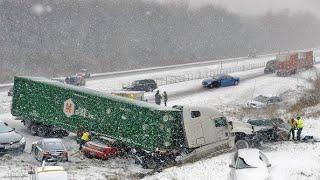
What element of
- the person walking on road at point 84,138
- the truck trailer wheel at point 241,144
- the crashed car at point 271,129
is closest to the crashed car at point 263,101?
the crashed car at point 271,129

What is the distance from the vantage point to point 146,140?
89.1 ft

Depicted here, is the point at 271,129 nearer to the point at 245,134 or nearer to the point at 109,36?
the point at 245,134

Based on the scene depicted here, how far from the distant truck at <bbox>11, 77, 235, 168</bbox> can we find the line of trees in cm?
4189

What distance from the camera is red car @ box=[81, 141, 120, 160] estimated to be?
88.9 ft

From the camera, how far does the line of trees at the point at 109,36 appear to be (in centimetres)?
8181

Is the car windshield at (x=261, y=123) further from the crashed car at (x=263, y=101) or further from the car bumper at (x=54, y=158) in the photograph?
the crashed car at (x=263, y=101)

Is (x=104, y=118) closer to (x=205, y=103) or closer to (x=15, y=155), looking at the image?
(x=15, y=155)

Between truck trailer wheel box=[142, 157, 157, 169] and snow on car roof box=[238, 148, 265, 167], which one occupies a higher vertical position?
snow on car roof box=[238, 148, 265, 167]

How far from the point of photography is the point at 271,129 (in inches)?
1158

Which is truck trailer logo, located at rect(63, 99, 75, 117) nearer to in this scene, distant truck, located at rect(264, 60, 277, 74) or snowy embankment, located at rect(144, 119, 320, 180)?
snowy embankment, located at rect(144, 119, 320, 180)

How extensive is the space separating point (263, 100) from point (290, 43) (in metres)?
139

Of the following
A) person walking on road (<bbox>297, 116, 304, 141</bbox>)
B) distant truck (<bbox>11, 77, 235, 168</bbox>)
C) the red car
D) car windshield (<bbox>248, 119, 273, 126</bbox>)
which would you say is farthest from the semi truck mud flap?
person walking on road (<bbox>297, 116, 304, 141</bbox>)

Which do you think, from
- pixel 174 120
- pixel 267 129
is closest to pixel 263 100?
pixel 267 129

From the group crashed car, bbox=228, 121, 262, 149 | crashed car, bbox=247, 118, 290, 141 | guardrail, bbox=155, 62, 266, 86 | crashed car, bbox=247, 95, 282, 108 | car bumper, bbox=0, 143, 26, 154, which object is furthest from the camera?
guardrail, bbox=155, 62, 266, 86
